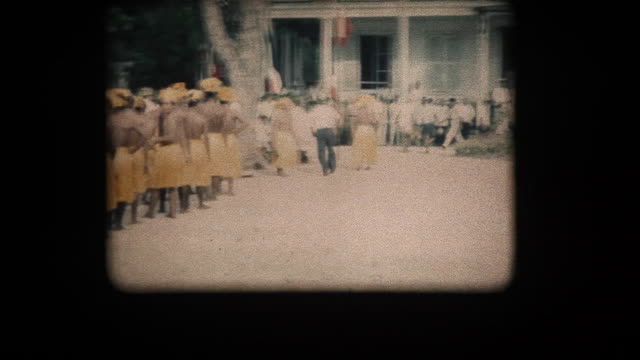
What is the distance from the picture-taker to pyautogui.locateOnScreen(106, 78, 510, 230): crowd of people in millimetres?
6215

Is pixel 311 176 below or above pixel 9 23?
below

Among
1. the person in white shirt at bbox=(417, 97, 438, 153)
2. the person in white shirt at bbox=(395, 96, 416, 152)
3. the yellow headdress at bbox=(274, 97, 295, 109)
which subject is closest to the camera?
the yellow headdress at bbox=(274, 97, 295, 109)

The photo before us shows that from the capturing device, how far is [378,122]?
31.3ft

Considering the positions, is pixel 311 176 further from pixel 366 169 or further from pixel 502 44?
pixel 502 44

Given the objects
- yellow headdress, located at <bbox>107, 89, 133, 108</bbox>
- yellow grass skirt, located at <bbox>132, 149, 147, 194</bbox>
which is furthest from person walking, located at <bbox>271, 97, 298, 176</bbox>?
yellow headdress, located at <bbox>107, 89, 133, 108</bbox>

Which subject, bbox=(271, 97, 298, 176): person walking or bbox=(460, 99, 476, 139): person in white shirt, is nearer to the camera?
bbox=(271, 97, 298, 176): person walking

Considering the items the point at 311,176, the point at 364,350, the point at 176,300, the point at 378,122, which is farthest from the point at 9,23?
the point at 378,122

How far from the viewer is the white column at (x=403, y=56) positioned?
32.1ft

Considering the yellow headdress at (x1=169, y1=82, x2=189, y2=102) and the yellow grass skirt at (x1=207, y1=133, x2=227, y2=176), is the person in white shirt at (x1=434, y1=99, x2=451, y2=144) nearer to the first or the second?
the yellow grass skirt at (x1=207, y1=133, x2=227, y2=176)

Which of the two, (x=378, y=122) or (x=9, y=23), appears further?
(x=378, y=122)

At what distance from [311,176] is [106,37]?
4.29 metres

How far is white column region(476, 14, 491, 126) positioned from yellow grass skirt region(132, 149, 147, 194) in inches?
167

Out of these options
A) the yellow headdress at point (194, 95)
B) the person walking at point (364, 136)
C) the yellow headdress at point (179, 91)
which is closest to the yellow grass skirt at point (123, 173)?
the yellow headdress at point (179, 91)

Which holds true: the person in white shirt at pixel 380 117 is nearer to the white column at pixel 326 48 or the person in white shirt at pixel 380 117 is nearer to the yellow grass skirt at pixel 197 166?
the white column at pixel 326 48
